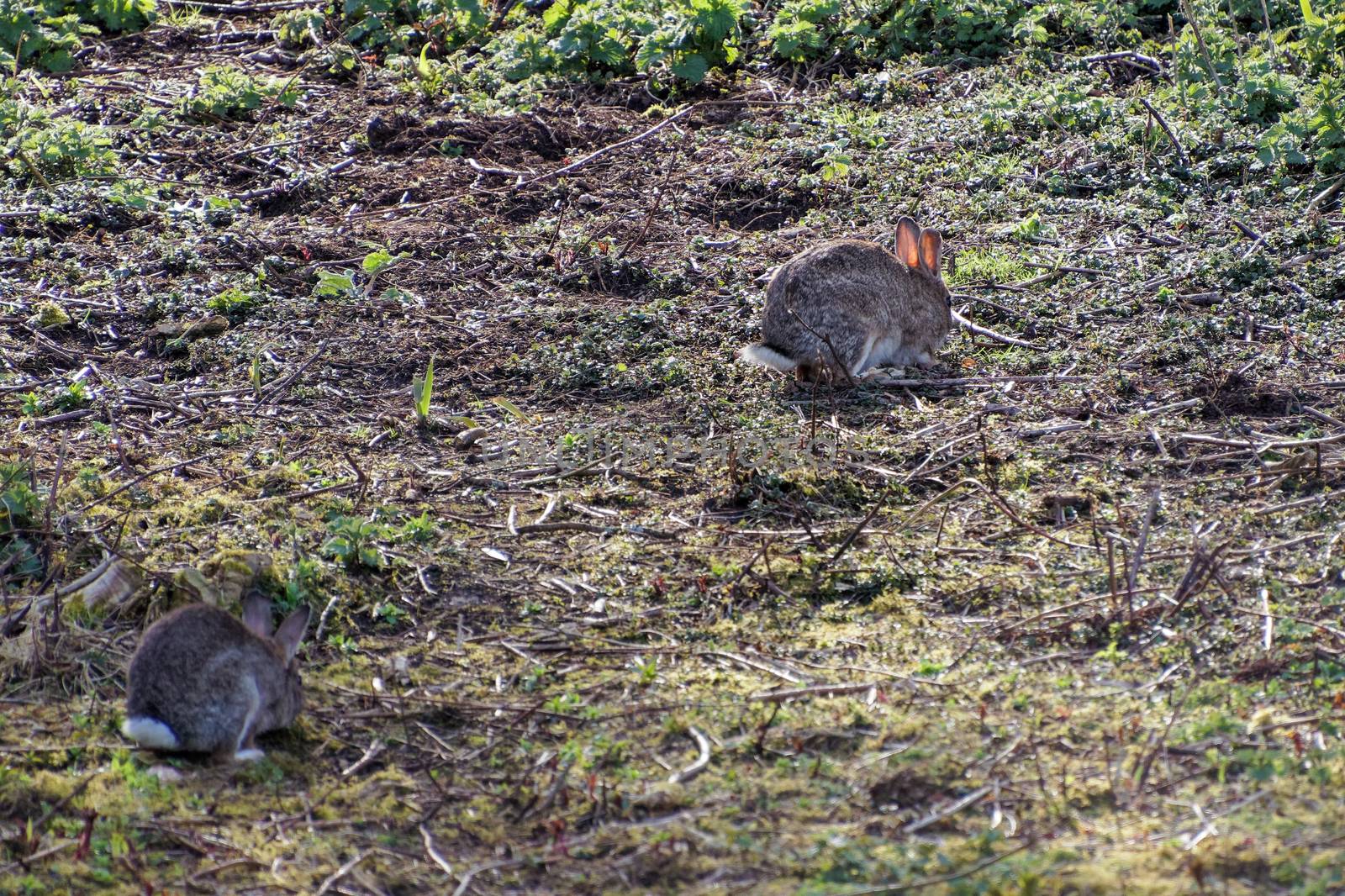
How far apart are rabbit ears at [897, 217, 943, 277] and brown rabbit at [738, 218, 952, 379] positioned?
0.09 m

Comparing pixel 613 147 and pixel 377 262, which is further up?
pixel 613 147

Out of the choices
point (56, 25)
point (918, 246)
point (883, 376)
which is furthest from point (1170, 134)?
point (56, 25)

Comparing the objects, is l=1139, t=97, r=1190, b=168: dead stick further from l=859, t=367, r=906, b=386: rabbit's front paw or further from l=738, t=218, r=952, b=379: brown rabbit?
l=859, t=367, r=906, b=386: rabbit's front paw

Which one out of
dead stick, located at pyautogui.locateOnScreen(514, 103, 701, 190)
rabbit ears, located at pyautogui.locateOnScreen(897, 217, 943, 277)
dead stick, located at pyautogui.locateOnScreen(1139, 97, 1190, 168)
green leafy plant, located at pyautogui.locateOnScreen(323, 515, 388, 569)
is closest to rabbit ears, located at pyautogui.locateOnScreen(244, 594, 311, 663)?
green leafy plant, located at pyautogui.locateOnScreen(323, 515, 388, 569)

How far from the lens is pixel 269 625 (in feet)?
14.8

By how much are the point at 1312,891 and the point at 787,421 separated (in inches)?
149

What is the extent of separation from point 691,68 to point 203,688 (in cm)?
784

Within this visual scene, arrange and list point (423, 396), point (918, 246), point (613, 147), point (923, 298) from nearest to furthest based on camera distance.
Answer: point (423, 396), point (923, 298), point (918, 246), point (613, 147)

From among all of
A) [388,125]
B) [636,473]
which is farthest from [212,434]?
[388,125]

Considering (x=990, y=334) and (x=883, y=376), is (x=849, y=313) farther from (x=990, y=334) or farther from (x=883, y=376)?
(x=990, y=334)

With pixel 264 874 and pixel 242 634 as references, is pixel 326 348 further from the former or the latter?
pixel 264 874

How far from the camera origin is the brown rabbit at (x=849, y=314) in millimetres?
7160

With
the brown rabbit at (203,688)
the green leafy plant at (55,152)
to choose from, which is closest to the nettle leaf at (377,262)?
the green leafy plant at (55,152)

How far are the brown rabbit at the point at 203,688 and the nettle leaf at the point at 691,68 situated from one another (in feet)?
24.8
